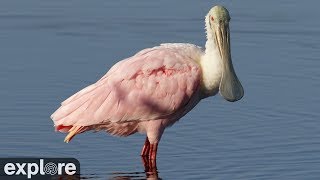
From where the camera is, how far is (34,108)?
17.7 m

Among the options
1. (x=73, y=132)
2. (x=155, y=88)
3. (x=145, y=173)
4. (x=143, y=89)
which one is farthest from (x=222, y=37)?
(x=73, y=132)

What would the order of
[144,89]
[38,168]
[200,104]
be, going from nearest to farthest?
[38,168]
[144,89]
[200,104]

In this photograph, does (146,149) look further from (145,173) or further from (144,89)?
(144,89)

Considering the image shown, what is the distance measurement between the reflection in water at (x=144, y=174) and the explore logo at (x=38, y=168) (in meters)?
0.28

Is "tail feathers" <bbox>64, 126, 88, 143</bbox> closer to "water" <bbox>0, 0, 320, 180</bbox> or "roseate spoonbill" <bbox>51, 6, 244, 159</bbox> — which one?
"roseate spoonbill" <bbox>51, 6, 244, 159</bbox>

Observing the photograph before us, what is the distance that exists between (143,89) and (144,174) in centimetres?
89

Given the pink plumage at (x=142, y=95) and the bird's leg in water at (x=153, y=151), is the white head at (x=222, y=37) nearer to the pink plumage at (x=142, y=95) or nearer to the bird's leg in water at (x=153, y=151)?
the pink plumage at (x=142, y=95)

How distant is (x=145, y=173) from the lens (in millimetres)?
15898

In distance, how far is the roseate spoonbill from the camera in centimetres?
1599

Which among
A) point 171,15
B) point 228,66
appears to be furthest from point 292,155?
point 171,15

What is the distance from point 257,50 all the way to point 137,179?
16.5 ft

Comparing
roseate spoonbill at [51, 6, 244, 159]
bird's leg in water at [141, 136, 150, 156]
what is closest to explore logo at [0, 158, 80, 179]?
roseate spoonbill at [51, 6, 244, 159]

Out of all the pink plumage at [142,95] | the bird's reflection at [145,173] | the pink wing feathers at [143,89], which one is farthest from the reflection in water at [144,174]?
the pink wing feathers at [143,89]

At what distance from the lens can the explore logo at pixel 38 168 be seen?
611 inches
